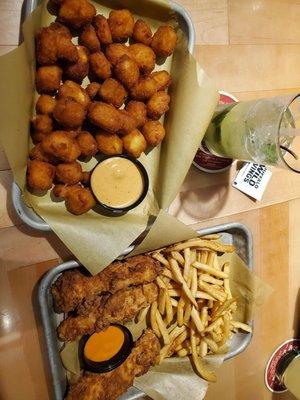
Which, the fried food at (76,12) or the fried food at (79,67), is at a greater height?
the fried food at (76,12)

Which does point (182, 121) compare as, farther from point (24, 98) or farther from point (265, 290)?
point (265, 290)

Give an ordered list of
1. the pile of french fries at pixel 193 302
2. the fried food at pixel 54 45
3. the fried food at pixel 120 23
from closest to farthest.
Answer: the fried food at pixel 54 45, the fried food at pixel 120 23, the pile of french fries at pixel 193 302

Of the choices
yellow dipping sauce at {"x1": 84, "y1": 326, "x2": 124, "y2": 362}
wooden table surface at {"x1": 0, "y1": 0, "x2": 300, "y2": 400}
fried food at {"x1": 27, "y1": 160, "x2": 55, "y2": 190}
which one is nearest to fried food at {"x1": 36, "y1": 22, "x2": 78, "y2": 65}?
wooden table surface at {"x1": 0, "y1": 0, "x2": 300, "y2": 400}

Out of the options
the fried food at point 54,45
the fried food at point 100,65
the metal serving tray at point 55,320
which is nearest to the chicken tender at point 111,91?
the fried food at point 100,65

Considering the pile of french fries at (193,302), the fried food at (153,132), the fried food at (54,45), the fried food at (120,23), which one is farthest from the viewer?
the pile of french fries at (193,302)

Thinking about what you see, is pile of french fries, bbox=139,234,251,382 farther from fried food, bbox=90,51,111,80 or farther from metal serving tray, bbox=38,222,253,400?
fried food, bbox=90,51,111,80

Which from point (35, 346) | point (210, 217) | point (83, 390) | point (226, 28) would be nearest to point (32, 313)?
point (35, 346)

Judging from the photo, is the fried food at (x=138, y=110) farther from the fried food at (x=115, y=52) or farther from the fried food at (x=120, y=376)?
the fried food at (x=120, y=376)
